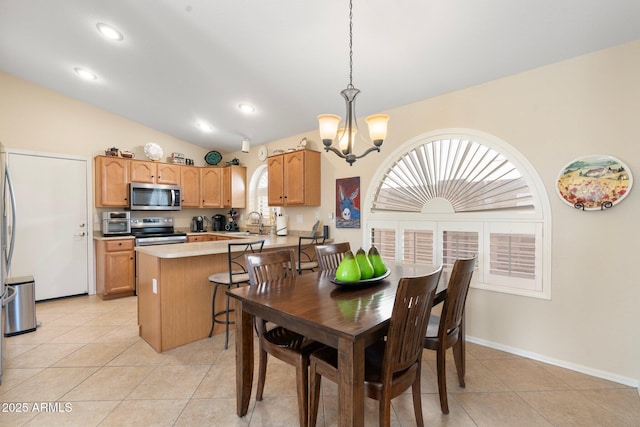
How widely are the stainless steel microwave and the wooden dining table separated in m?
3.66

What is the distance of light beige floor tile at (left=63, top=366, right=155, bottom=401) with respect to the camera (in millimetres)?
2016

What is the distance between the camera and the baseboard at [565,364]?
214cm

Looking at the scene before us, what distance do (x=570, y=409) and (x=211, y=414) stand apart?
7.46 feet

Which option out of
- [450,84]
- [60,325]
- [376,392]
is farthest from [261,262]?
[60,325]

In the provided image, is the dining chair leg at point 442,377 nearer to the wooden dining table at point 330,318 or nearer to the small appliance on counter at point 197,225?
the wooden dining table at point 330,318

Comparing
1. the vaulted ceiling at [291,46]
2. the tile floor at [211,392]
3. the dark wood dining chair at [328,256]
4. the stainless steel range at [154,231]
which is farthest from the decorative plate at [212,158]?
the dark wood dining chair at [328,256]

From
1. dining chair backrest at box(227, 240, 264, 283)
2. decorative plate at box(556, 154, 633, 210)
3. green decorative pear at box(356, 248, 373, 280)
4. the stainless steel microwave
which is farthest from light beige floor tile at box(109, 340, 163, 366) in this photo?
decorative plate at box(556, 154, 633, 210)

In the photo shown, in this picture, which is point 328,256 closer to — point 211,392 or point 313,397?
point 313,397

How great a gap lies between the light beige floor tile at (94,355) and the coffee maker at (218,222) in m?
3.09

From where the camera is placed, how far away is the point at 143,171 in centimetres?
473

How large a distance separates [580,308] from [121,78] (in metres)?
5.25

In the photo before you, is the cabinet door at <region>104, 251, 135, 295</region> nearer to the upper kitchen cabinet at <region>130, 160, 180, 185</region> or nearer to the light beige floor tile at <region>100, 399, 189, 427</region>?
the upper kitchen cabinet at <region>130, 160, 180, 185</region>

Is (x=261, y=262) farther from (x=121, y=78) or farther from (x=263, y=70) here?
(x=121, y=78)

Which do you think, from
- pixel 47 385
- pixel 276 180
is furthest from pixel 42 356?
pixel 276 180
